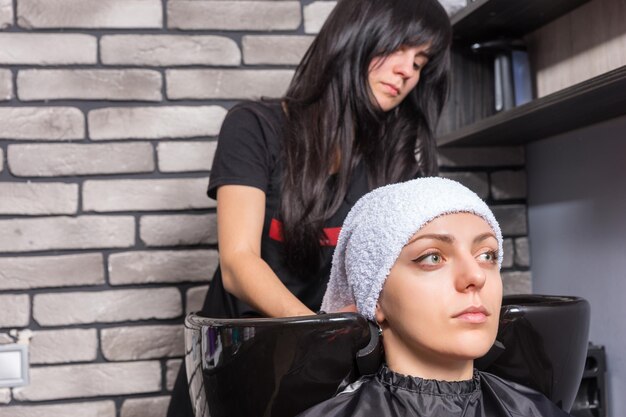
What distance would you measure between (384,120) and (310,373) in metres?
0.79

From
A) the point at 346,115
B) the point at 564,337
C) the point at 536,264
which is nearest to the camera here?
the point at 564,337

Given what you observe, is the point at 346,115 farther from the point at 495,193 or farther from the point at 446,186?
the point at 495,193

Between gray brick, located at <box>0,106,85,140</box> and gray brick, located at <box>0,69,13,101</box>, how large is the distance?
0.10 ft

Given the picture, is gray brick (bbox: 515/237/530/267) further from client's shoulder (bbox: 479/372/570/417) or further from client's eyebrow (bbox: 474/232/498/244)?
client's eyebrow (bbox: 474/232/498/244)

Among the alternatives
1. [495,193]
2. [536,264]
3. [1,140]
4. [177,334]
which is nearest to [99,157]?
[1,140]

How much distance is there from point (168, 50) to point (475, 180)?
0.95 metres

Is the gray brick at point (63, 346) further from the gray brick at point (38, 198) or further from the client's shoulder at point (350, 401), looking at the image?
the client's shoulder at point (350, 401)

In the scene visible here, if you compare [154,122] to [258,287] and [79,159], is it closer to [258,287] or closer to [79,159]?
[79,159]

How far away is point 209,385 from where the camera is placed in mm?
1056

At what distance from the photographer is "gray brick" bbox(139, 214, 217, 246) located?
6.91 ft

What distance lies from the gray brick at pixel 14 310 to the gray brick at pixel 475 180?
4.00ft

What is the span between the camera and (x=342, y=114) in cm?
158

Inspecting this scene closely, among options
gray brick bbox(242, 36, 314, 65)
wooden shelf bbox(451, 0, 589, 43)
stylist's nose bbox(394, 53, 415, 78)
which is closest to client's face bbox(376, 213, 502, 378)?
stylist's nose bbox(394, 53, 415, 78)

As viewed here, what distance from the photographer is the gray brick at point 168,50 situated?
209cm
